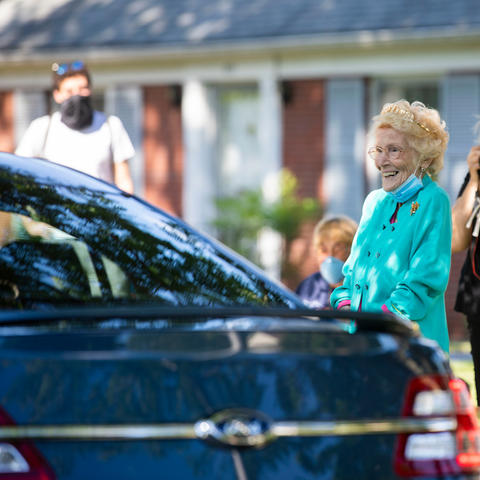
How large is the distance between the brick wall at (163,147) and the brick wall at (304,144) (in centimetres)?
151

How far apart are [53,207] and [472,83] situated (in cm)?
1044

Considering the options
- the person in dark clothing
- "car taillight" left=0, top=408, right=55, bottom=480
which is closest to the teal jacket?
the person in dark clothing

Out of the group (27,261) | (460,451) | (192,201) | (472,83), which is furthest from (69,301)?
(192,201)

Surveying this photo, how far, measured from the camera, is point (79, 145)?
6988 mm

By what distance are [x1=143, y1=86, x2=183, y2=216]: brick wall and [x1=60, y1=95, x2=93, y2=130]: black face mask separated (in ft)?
26.3

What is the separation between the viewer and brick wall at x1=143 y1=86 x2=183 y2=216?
15.1 metres

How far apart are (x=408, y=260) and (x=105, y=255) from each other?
115 centimetres

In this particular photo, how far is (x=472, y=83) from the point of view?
1340 cm

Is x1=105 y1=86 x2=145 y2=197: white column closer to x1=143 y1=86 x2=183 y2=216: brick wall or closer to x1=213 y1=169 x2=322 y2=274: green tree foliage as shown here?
x1=143 y1=86 x2=183 y2=216: brick wall

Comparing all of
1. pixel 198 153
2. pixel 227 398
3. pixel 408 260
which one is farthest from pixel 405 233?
pixel 198 153

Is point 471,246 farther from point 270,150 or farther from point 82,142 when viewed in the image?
point 270,150

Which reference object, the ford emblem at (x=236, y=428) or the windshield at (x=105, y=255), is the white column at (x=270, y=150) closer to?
the windshield at (x=105, y=255)

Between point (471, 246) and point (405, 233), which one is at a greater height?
point (405, 233)

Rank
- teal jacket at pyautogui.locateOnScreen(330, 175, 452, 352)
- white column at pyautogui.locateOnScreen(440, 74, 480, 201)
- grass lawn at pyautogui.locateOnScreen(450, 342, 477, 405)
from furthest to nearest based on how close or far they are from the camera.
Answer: white column at pyautogui.locateOnScreen(440, 74, 480, 201), grass lawn at pyautogui.locateOnScreen(450, 342, 477, 405), teal jacket at pyautogui.locateOnScreen(330, 175, 452, 352)
